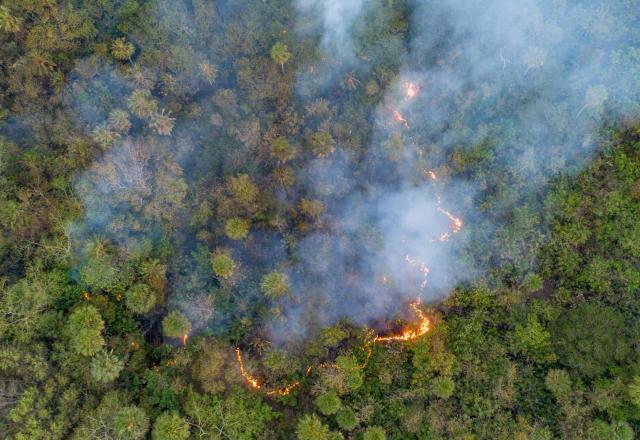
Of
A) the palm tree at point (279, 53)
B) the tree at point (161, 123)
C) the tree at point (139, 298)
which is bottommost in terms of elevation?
the tree at point (139, 298)

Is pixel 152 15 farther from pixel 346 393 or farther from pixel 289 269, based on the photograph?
pixel 346 393

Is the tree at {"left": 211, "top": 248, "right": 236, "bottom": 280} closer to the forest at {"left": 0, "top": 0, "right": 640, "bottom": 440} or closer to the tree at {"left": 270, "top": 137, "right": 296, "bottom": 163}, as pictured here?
the forest at {"left": 0, "top": 0, "right": 640, "bottom": 440}

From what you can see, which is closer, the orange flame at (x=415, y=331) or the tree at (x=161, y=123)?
the orange flame at (x=415, y=331)

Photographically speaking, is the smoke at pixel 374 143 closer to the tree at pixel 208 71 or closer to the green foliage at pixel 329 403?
the tree at pixel 208 71

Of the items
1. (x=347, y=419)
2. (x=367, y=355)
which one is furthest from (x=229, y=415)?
(x=367, y=355)

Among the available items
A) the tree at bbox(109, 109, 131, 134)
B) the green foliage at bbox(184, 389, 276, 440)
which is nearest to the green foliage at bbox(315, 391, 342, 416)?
the green foliage at bbox(184, 389, 276, 440)

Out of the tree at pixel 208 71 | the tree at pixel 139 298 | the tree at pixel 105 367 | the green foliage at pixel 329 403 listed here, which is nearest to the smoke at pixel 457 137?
the green foliage at pixel 329 403

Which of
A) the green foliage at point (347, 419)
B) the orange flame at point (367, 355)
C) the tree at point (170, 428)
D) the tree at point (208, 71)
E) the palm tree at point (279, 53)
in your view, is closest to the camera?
the tree at point (170, 428)

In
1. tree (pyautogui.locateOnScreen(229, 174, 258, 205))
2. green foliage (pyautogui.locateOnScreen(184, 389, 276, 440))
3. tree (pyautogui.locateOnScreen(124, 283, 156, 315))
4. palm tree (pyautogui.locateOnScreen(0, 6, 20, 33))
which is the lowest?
green foliage (pyautogui.locateOnScreen(184, 389, 276, 440))
